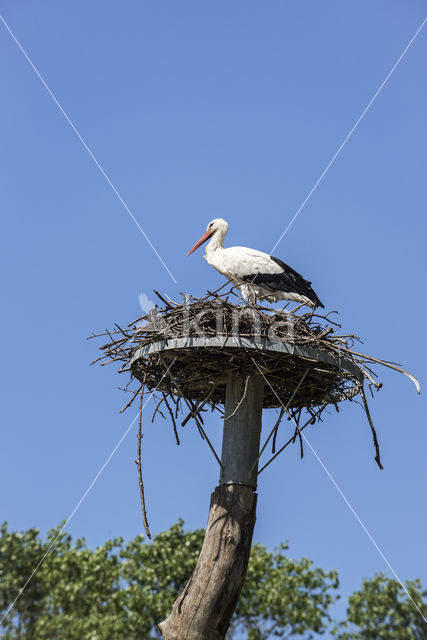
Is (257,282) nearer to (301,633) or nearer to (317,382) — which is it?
(317,382)

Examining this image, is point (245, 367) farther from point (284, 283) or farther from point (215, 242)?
point (215, 242)

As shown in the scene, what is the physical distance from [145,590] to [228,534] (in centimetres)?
1093

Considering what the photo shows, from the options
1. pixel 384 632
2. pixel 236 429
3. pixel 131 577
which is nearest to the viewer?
pixel 236 429

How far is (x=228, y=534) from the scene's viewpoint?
591 cm

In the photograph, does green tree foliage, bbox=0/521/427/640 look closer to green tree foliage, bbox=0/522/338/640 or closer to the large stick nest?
green tree foliage, bbox=0/522/338/640

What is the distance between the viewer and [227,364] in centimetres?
638

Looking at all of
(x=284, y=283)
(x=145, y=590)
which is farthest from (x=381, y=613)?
(x=284, y=283)

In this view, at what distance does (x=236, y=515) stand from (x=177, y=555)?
11218 mm

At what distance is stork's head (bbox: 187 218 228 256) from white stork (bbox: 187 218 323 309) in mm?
509

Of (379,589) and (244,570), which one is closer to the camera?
(244,570)

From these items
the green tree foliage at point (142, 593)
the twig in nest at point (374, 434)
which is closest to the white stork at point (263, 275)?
the twig in nest at point (374, 434)

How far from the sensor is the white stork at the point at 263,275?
27.0ft

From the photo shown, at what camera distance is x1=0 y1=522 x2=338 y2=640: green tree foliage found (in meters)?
15.9

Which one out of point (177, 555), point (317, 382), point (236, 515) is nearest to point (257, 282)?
point (317, 382)
